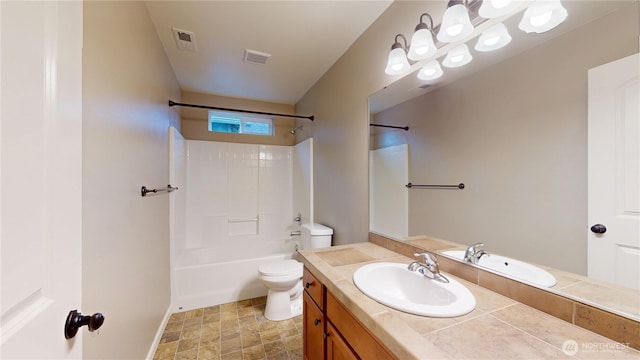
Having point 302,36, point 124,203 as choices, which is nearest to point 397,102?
point 302,36

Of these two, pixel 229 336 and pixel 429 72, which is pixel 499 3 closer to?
pixel 429 72

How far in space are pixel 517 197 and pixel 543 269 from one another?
0.86 ft

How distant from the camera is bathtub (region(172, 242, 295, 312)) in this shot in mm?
2457

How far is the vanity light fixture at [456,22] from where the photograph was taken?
1.06 metres

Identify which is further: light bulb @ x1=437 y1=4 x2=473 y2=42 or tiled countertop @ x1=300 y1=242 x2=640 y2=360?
light bulb @ x1=437 y1=4 x2=473 y2=42

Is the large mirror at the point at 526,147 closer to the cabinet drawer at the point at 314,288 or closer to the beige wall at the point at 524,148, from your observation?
the beige wall at the point at 524,148

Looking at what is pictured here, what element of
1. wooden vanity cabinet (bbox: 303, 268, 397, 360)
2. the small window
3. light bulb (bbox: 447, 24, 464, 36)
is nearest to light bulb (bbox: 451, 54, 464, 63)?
light bulb (bbox: 447, 24, 464, 36)

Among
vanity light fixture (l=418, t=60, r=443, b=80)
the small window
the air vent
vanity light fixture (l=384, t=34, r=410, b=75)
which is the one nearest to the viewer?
vanity light fixture (l=418, t=60, r=443, b=80)

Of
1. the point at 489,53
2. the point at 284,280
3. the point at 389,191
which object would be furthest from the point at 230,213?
the point at 489,53

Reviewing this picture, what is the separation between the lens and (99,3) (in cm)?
102

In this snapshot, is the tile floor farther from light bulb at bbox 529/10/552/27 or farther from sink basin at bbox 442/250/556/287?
light bulb at bbox 529/10/552/27

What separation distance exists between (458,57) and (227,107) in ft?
9.32

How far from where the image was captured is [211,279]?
256cm

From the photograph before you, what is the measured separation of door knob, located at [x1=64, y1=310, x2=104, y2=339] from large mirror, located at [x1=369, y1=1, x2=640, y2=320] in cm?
134
